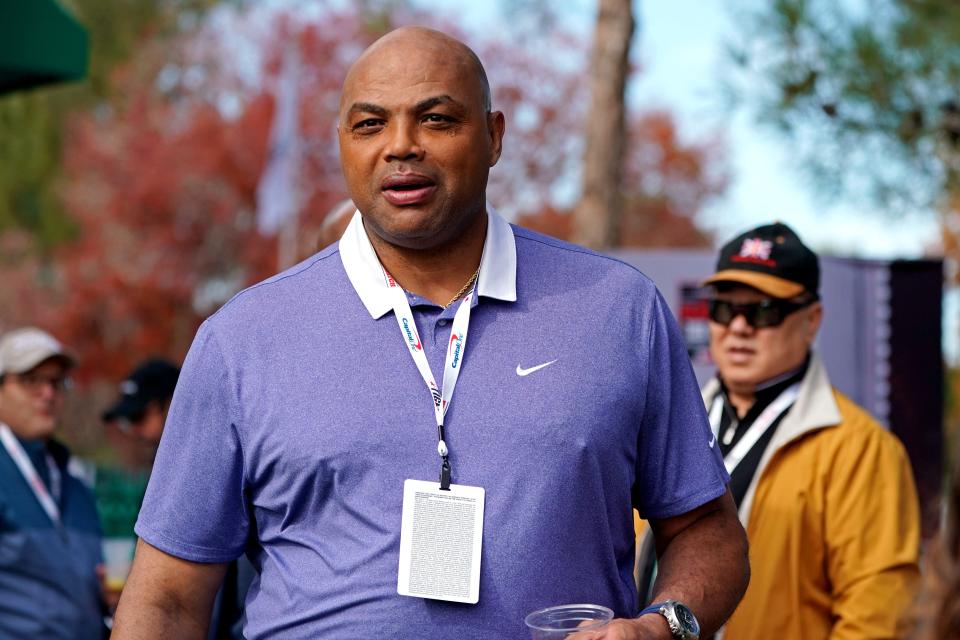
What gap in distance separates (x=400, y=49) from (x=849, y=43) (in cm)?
730

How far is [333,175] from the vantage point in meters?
24.3

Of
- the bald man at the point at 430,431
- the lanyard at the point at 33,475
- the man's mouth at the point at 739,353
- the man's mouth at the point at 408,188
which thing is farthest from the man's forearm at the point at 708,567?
the lanyard at the point at 33,475

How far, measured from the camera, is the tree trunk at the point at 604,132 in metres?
9.30

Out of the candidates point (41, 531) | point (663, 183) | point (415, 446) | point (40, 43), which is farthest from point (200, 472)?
point (663, 183)

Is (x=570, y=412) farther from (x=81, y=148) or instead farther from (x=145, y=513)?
(x=81, y=148)

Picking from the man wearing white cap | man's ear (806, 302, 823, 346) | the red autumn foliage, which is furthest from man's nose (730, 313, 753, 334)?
the red autumn foliage

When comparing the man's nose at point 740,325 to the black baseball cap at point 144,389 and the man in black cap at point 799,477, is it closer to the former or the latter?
the man in black cap at point 799,477

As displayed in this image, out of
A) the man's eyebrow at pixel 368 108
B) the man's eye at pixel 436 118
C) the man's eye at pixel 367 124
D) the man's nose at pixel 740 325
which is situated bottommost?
the man's nose at pixel 740 325

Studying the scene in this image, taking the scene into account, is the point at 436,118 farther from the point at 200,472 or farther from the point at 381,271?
the point at 200,472

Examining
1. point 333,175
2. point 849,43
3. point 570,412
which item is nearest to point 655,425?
point 570,412

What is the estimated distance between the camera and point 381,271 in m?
2.83

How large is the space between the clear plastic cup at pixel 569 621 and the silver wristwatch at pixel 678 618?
122 mm

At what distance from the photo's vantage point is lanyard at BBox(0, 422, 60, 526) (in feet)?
19.6

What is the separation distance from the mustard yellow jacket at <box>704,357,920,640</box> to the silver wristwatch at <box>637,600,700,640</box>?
55.9 inches
